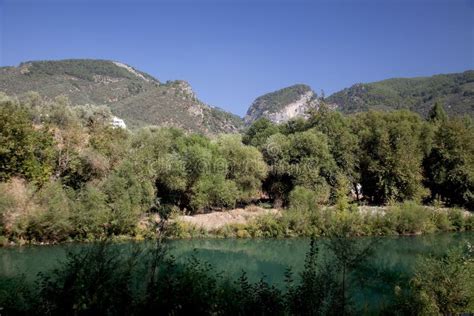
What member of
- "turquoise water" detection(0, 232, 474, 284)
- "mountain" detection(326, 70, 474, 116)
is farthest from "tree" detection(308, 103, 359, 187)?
"mountain" detection(326, 70, 474, 116)

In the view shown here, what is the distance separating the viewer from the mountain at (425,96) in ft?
471

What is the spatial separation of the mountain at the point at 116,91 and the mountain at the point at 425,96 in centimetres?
5910

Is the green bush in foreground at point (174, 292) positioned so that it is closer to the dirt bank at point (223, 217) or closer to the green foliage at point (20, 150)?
the green foliage at point (20, 150)

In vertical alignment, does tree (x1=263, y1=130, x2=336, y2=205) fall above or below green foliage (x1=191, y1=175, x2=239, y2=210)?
above

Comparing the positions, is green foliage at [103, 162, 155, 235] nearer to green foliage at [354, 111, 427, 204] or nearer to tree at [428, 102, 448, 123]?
green foliage at [354, 111, 427, 204]

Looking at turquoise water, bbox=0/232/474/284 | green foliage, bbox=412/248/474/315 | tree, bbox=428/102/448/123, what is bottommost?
turquoise water, bbox=0/232/474/284

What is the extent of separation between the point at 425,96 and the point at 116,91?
391ft

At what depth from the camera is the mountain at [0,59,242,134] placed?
407ft

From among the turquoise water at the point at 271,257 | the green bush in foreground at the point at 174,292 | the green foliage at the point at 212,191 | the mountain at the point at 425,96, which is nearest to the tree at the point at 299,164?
the green foliage at the point at 212,191

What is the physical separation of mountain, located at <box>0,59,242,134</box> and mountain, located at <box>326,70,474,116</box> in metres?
59.1

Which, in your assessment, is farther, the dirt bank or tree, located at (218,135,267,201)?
tree, located at (218,135,267,201)

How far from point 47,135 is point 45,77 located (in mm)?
105677

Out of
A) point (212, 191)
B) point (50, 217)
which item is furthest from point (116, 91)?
point (50, 217)

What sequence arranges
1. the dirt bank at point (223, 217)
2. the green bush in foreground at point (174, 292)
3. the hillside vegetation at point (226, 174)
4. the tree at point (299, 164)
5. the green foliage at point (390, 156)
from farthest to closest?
1. the green foliage at point (390, 156)
2. the tree at point (299, 164)
3. the dirt bank at point (223, 217)
4. the hillside vegetation at point (226, 174)
5. the green bush in foreground at point (174, 292)
